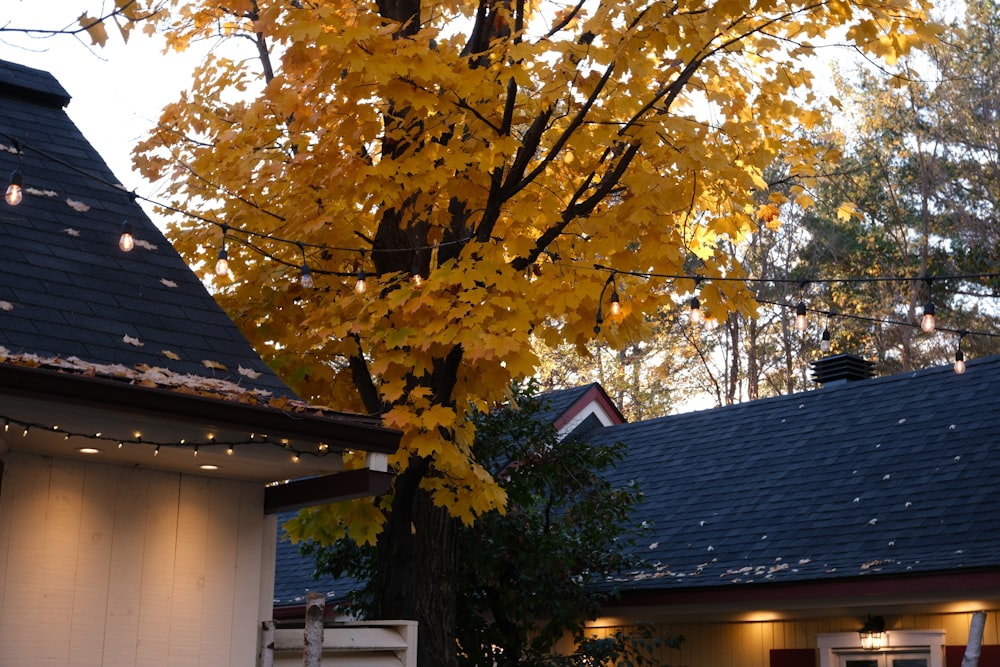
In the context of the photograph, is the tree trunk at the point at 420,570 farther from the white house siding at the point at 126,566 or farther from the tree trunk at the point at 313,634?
the tree trunk at the point at 313,634

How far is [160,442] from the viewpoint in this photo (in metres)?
6.65

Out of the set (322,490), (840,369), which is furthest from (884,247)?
(322,490)

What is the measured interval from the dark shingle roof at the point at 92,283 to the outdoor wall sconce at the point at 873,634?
702 centimetres

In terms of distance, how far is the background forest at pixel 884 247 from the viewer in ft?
98.2

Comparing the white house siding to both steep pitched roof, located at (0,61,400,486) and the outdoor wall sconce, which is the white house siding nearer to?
steep pitched roof, located at (0,61,400,486)

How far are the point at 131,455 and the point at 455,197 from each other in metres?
3.33

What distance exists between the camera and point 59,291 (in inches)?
276

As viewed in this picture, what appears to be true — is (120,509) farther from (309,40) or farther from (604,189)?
(604,189)

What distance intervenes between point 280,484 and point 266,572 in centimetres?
56

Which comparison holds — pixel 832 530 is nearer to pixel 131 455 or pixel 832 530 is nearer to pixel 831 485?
pixel 831 485

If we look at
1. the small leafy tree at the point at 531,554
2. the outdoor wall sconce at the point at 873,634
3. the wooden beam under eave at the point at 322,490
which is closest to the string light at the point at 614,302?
the wooden beam under eave at the point at 322,490

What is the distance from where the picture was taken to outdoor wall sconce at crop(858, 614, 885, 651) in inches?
453

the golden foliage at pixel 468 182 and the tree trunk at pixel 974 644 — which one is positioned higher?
the golden foliage at pixel 468 182

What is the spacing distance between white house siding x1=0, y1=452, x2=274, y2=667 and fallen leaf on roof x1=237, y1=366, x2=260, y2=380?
684mm
